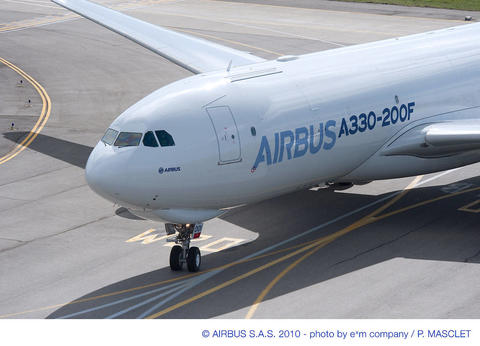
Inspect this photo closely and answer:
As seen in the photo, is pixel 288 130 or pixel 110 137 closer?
pixel 110 137

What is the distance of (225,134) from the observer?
2419 cm

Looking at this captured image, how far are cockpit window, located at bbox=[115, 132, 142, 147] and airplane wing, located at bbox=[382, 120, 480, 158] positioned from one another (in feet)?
29.2

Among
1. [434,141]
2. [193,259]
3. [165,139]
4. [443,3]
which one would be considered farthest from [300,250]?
[443,3]

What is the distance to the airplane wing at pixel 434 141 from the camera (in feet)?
91.0

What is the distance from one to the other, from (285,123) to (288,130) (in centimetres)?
23

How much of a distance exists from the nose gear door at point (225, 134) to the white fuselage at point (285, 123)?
1.3 inches

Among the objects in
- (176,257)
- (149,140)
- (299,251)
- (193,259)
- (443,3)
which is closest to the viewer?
(149,140)

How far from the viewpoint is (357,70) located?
2825 cm

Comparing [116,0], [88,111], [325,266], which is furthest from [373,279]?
[116,0]

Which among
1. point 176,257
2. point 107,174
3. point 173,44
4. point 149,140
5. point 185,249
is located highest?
point 173,44

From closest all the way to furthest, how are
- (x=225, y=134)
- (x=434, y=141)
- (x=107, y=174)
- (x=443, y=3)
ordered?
(x=107, y=174), (x=225, y=134), (x=434, y=141), (x=443, y=3)

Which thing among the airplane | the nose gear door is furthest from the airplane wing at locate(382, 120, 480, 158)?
the nose gear door

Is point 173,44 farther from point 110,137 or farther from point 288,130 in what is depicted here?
point 110,137

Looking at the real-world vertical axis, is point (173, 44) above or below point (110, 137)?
above
